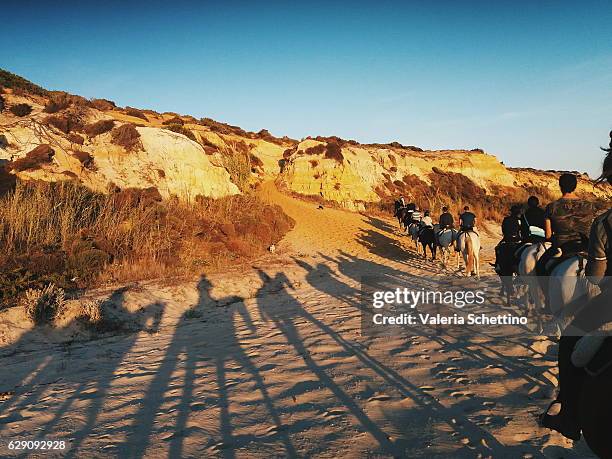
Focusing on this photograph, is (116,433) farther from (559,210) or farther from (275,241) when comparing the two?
(275,241)

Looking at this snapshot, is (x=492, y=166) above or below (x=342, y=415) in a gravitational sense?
above

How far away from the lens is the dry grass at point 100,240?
32.7ft

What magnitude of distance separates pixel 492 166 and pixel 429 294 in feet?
153

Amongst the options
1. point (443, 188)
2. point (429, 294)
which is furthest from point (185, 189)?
point (443, 188)

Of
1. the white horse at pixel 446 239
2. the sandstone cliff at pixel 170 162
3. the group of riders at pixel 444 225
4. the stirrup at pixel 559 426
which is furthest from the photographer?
the sandstone cliff at pixel 170 162

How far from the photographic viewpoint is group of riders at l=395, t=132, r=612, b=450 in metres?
2.54

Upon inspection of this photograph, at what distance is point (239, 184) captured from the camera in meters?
25.4

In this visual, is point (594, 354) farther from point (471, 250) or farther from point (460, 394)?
point (471, 250)

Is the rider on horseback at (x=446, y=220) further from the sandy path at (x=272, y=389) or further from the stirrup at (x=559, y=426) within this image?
the stirrup at (x=559, y=426)

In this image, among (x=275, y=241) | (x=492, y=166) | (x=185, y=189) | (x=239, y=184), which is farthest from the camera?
(x=492, y=166)

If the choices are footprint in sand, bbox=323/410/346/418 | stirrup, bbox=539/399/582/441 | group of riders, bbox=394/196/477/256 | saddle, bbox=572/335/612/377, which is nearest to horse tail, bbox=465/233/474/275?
group of riders, bbox=394/196/477/256

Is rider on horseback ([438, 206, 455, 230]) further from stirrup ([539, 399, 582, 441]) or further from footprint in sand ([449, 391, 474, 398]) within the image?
stirrup ([539, 399, 582, 441])

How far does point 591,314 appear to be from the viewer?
2490mm

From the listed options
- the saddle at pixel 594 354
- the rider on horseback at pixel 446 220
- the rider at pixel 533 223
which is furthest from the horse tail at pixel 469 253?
the saddle at pixel 594 354
